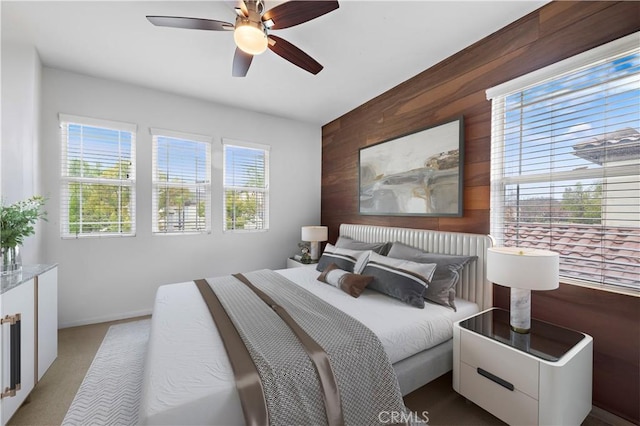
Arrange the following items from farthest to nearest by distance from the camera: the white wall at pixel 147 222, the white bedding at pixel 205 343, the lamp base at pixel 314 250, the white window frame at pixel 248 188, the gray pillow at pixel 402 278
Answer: the lamp base at pixel 314 250
the white window frame at pixel 248 188
the white wall at pixel 147 222
the gray pillow at pixel 402 278
the white bedding at pixel 205 343

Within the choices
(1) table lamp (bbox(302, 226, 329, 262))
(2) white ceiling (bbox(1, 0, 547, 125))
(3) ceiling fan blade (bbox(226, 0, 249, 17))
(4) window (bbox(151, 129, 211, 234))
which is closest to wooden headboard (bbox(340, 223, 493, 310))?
(1) table lamp (bbox(302, 226, 329, 262))

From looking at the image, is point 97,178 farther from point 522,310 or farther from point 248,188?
point 522,310

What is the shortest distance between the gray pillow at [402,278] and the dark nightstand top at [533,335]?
14.3 inches

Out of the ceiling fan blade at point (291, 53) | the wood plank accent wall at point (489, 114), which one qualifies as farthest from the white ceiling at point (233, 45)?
the ceiling fan blade at point (291, 53)

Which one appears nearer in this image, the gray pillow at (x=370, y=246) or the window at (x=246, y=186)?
the gray pillow at (x=370, y=246)

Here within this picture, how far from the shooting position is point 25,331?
167cm

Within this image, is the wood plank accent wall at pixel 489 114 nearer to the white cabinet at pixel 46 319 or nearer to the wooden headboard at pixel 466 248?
the wooden headboard at pixel 466 248

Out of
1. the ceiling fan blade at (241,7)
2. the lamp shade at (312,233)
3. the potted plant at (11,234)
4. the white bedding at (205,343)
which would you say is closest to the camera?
the white bedding at (205,343)

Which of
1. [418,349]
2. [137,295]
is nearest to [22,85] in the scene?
[137,295]

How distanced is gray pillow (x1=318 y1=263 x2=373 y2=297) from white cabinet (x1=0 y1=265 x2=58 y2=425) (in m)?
2.21

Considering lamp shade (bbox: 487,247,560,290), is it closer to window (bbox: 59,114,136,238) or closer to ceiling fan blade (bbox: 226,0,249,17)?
ceiling fan blade (bbox: 226,0,249,17)

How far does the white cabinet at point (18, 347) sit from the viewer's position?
1.48 m

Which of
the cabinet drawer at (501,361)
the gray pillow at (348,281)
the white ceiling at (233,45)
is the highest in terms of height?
the white ceiling at (233,45)

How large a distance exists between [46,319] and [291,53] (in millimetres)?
2793
